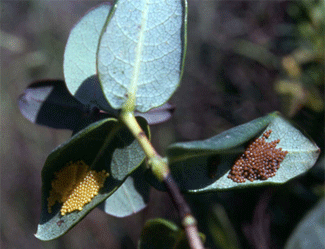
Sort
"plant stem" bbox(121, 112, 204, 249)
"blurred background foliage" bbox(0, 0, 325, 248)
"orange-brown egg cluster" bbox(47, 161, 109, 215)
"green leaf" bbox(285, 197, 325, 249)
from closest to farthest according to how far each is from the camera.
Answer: "plant stem" bbox(121, 112, 204, 249), "orange-brown egg cluster" bbox(47, 161, 109, 215), "green leaf" bbox(285, 197, 325, 249), "blurred background foliage" bbox(0, 0, 325, 248)

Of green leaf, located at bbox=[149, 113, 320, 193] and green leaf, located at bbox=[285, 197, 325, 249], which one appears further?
green leaf, located at bbox=[285, 197, 325, 249]

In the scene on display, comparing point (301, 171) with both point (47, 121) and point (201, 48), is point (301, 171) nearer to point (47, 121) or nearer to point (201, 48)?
point (47, 121)

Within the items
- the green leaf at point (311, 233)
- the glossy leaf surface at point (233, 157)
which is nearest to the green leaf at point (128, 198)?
the glossy leaf surface at point (233, 157)

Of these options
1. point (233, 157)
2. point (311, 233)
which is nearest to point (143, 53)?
point (233, 157)

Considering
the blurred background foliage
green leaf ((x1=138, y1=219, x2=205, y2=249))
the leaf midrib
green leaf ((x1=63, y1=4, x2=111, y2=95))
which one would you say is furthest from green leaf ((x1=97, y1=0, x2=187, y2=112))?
the blurred background foliage

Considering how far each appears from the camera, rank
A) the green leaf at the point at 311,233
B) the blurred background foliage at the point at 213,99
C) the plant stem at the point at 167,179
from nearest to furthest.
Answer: the plant stem at the point at 167,179
the green leaf at the point at 311,233
the blurred background foliage at the point at 213,99

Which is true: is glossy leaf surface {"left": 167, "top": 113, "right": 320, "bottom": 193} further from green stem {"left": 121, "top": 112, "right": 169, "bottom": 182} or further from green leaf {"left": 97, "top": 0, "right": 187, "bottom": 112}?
green leaf {"left": 97, "top": 0, "right": 187, "bottom": 112}

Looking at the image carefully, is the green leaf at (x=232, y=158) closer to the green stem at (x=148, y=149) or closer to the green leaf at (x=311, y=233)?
the green stem at (x=148, y=149)
